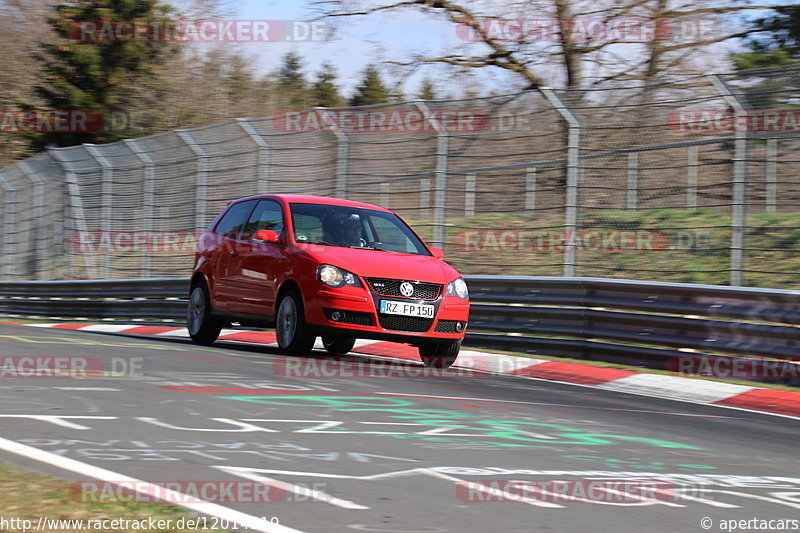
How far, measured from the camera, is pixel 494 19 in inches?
846

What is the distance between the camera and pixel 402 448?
5488mm

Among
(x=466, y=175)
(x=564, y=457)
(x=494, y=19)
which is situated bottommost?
(x=564, y=457)

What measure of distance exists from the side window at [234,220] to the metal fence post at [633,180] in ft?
13.8

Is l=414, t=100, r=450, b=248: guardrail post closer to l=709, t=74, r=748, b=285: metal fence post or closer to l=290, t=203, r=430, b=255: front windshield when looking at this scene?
l=290, t=203, r=430, b=255: front windshield

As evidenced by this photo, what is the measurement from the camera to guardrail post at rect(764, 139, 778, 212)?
35.8 feet

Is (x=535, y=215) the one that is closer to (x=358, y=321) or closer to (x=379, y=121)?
(x=379, y=121)

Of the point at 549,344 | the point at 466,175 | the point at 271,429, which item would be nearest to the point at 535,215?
the point at 466,175

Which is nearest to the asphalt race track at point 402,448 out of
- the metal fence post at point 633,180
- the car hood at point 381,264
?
the car hood at point 381,264

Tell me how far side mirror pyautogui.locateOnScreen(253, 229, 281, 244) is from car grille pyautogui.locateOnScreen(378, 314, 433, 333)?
4.77ft

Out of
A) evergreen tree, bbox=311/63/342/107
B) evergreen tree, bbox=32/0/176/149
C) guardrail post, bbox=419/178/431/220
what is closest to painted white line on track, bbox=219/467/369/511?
guardrail post, bbox=419/178/431/220

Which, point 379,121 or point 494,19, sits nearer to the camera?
point 379,121

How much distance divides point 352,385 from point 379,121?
268 inches

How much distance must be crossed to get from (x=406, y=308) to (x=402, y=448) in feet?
15.7

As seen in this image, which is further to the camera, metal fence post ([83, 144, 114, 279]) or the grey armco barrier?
metal fence post ([83, 144, 114, 279])
